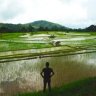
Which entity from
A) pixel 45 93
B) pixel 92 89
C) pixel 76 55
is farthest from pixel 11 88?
pixel 76 55

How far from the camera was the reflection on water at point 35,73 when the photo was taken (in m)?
16.7

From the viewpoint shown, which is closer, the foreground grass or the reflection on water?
the foreground grass

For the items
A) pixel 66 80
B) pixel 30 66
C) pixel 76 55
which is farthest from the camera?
pixel 76 55

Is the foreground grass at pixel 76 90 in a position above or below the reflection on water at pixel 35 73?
above

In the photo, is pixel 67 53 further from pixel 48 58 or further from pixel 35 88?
pixel 35 88

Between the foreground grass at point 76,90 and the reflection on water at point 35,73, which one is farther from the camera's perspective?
the reflection on water at point 35,73

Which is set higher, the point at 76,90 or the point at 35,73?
the point at 76,90

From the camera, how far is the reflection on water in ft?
54.7

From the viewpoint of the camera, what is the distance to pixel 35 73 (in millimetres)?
19797

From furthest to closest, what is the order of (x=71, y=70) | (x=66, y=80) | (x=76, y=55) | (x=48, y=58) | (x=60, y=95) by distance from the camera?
(x=76, y=55) → (x=48, y=58) → (x=71, y=70) → (x=66, y=80) → (x=60, y=95)

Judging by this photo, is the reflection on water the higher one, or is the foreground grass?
A: the foreground grass

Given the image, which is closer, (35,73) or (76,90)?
(76,90)

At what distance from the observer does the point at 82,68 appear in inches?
858

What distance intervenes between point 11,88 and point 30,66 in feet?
20.6
